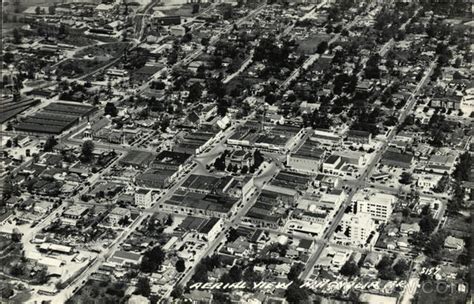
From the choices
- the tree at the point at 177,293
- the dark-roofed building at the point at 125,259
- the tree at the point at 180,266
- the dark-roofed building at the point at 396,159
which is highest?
the tree at the point at 177,293

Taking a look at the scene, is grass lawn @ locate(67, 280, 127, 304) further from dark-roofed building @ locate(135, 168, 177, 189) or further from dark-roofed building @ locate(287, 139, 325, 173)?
dark-roofed building @ locate(287, 139, 325, 173)

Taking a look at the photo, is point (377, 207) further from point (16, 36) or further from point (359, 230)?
point (16, 36)

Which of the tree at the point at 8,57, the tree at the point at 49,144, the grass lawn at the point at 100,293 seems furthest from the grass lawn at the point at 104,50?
the grass lawn at the point at 100,293

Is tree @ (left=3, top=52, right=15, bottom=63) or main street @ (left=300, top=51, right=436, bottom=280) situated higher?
tree @ (left=3, top=52, right=15, bottom=63)

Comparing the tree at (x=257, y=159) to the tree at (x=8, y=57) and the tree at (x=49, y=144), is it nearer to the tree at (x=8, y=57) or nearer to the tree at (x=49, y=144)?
the tree at (x=49, y=144)

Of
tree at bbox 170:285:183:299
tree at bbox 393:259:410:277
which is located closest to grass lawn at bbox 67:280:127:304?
tree at bbox 170:285:183:299
